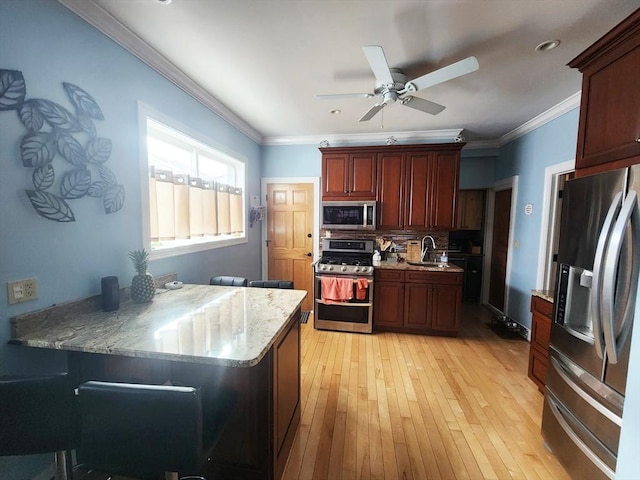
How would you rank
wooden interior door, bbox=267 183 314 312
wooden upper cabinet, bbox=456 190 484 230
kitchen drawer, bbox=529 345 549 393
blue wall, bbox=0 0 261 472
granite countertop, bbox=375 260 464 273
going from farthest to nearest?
wooden upper cabinet, bbox=456 190 484 230 < wooden interior door, bbox=267 183 314 312 < granite countertop, bbox=375 260 464 273 < kitchen drawer, bbox=529 345 549 393 < blue wall, bbox=0 0 261 472

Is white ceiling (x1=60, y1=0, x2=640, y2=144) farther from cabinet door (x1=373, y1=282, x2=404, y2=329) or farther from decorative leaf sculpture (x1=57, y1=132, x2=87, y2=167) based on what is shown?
cabinet door (x1=373, y1=282, x2=404, y2=329)

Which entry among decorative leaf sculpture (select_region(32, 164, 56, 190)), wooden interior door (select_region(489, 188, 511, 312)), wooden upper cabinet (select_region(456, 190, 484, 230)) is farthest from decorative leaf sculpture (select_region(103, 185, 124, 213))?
wooden upper cabinet (select_region(456, 190, 484, 230))

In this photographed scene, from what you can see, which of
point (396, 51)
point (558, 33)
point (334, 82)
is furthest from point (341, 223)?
point (558, 33)

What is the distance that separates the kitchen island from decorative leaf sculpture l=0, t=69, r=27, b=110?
99 centimetres

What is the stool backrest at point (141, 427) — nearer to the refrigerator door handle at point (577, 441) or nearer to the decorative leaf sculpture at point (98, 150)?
the decorative leaf sculpture at point (98, 150)

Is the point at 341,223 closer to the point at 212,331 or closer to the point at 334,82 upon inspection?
the point at 334,82

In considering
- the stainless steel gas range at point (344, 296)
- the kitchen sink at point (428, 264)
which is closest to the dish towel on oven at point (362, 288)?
the stainless steel gas range at point (344, 296)

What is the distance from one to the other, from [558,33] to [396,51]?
1.01 m

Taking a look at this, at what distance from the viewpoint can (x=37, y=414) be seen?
40.1 inches

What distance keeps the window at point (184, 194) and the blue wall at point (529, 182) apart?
3.66 meters

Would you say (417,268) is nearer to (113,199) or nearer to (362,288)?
(362,288)

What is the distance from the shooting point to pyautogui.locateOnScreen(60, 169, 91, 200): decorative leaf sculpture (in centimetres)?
147

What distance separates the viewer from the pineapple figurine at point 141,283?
1776 mm

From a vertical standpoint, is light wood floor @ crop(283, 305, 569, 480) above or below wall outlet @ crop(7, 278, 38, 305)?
below
